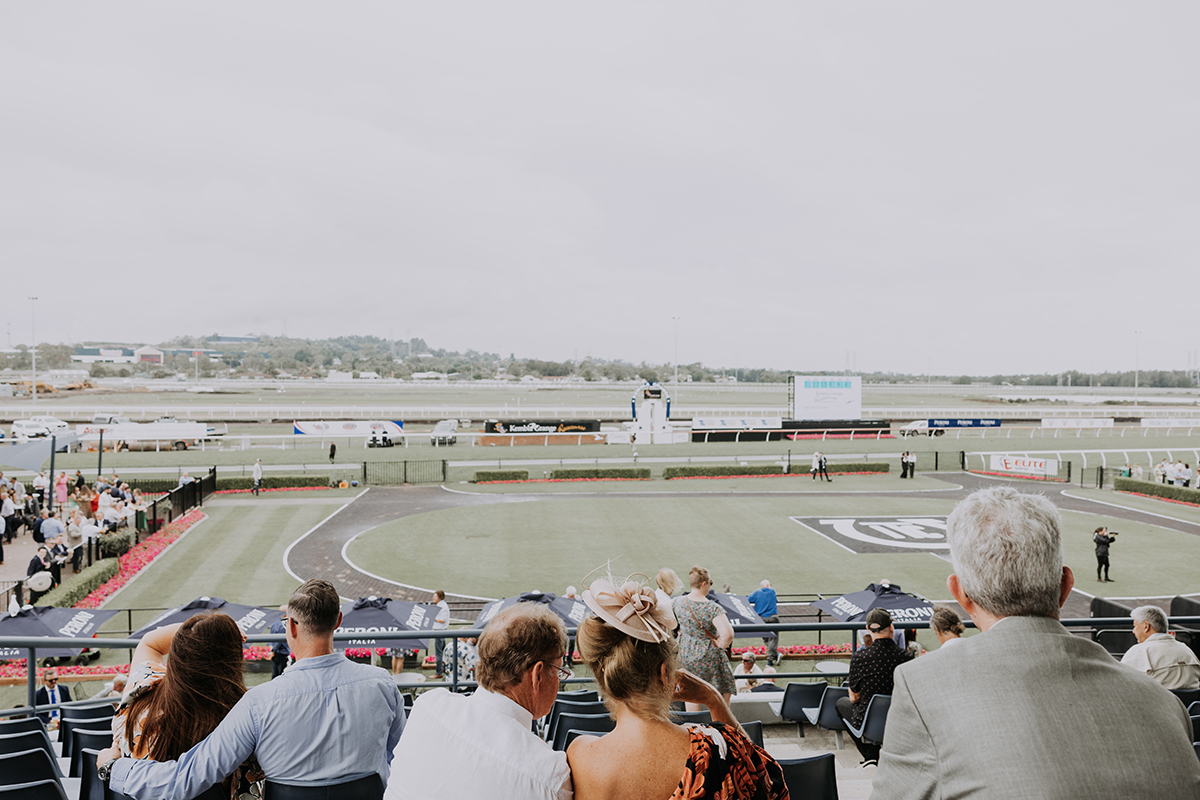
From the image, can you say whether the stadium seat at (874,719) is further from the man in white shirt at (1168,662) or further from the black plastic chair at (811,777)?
the man in white shirt at (1168,662)

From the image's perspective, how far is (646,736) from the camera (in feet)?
7.08

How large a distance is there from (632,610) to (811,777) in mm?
1944

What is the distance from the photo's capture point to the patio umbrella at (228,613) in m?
10.4

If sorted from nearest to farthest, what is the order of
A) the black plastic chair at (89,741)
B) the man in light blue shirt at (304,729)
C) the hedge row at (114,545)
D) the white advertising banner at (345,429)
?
1. the man in light blue shirt at (304,729)
2. the black plastic chair at (89,741)
3. the hedge row at (114,545)
4. the white advertising banner at (345,429)

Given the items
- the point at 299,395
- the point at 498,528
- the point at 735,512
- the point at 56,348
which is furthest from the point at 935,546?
the point at 56,348

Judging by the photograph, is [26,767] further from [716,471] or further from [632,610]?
[716,471]

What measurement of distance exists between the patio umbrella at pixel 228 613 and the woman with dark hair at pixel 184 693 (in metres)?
8.01

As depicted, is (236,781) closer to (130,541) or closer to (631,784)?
(631,784)

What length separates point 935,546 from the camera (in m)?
22.3

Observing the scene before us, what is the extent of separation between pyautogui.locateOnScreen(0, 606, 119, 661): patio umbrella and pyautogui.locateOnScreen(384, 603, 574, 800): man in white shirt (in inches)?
431

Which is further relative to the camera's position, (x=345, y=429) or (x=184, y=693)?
(x=345, y=429)

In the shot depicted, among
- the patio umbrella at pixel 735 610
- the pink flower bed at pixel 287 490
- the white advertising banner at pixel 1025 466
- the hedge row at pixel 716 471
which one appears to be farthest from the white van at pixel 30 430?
the white advertising banner at pixel 1025 466

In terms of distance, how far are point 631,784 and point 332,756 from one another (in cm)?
174

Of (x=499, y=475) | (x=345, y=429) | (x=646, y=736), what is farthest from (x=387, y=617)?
(x=345, y=429)
